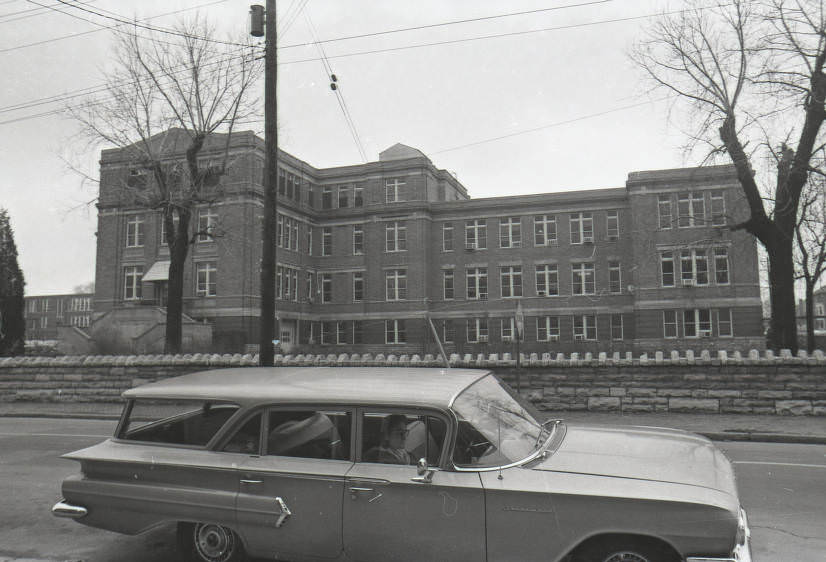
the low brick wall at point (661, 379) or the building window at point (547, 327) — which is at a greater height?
the building window at point (547, 327)

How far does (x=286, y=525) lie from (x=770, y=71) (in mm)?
17290

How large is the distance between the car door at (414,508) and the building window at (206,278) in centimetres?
3918

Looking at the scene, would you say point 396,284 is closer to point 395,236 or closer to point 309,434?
point 395,236

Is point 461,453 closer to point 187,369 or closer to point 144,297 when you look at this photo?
point 187,369

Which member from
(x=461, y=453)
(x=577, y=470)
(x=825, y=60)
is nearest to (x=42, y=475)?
(x=461, y=453)

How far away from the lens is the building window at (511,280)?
4616 centimetres

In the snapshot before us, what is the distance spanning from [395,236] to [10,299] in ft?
Result: 87.1

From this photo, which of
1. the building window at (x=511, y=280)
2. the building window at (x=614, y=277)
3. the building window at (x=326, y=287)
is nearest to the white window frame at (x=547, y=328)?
the building window at (x=511, y=280)

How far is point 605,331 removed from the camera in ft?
143

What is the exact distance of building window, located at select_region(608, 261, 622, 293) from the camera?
43.9 metres

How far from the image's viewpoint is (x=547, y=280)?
45.7 metres

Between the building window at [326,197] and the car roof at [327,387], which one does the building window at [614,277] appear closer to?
the building window at [326,197]

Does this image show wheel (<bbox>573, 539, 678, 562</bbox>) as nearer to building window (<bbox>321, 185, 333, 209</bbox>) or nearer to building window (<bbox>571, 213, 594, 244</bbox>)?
building window (<bbox>571, 213, 594, 244</bbox>)

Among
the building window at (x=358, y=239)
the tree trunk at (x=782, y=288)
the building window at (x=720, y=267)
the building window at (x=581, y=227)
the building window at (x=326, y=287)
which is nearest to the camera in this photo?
the tree trunk at (x=782, y=288)
